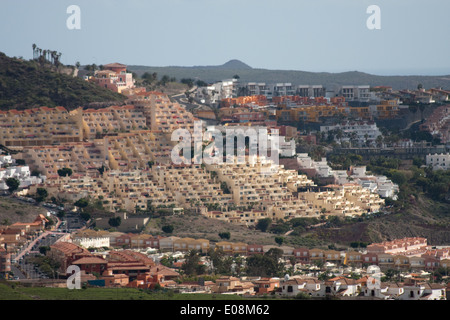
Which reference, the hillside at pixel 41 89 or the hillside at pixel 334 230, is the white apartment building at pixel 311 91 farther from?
the hillside at pixel 334 230

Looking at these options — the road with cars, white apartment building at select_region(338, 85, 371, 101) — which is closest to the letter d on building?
the road with cars

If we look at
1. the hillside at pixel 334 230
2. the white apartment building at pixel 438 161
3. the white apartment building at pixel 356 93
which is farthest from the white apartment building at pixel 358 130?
the hillside at pixel 334 230

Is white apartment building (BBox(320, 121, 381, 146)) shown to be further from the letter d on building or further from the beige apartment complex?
the letter d on building

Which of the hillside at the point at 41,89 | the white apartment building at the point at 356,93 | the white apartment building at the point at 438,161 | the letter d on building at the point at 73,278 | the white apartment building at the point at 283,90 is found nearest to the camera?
the letter d on building at the point at 73,278

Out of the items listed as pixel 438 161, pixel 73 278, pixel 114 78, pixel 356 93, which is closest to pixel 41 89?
pixel 114 78

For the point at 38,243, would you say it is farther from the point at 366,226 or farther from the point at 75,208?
the point at 366,226

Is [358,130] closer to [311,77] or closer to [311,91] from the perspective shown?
[311,91]
